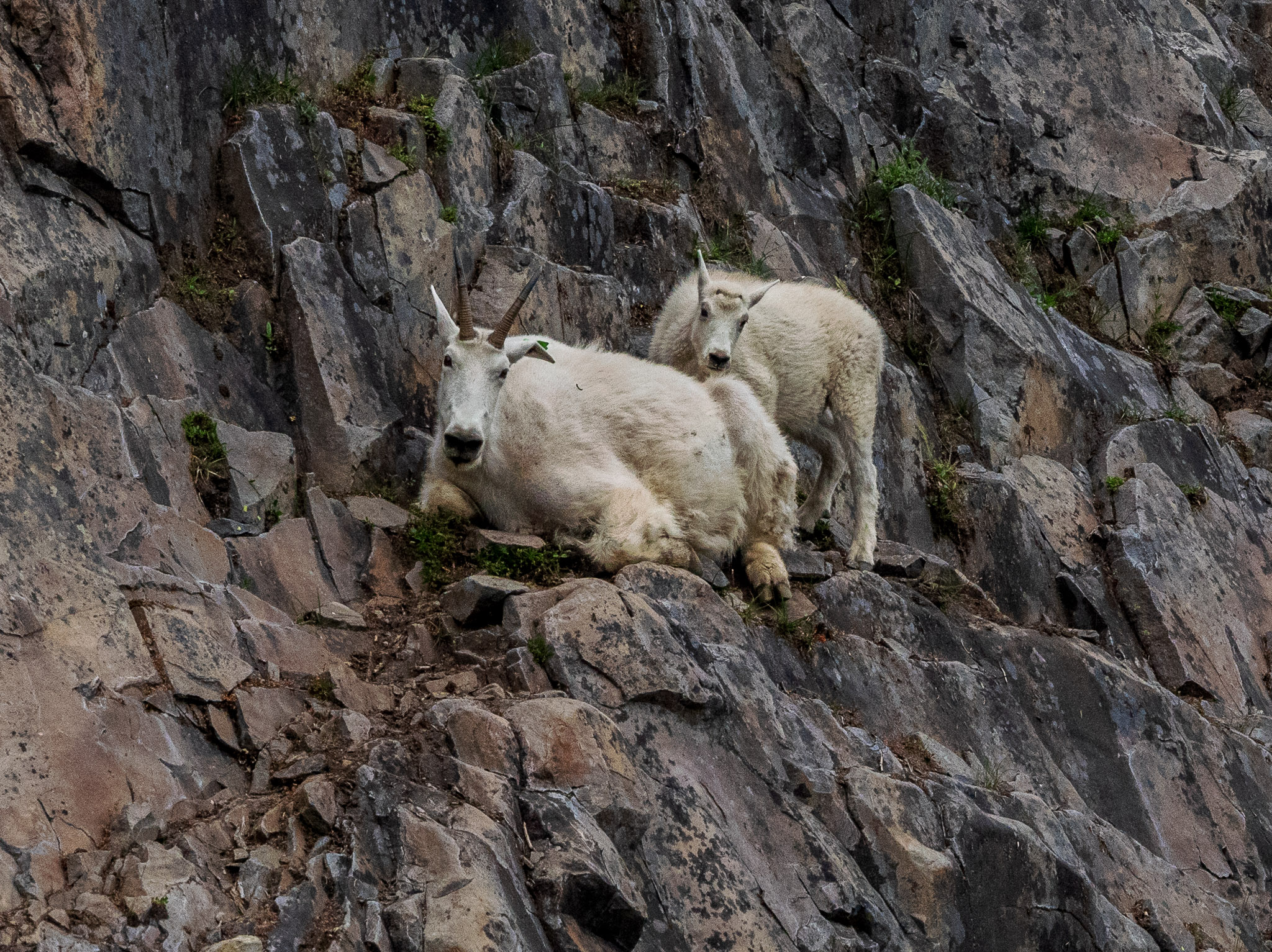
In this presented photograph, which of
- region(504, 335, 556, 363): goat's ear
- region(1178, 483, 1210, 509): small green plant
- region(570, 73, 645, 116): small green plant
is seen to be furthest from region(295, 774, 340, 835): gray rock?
region(1178, 483, 1210, 509): small green plant

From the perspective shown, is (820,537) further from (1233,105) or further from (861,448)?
(1233,105)

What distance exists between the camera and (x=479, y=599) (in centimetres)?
725

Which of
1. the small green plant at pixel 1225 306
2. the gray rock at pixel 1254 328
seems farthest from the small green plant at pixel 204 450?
the gray rock at pixel 1254 328

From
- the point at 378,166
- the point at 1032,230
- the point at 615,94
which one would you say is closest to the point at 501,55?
the point at 615,94

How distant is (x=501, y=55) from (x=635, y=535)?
6191 millimetres

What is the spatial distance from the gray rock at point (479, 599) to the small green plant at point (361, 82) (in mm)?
5089

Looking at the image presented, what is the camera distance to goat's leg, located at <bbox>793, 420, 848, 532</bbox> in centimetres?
1088

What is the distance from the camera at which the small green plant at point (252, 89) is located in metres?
9.34

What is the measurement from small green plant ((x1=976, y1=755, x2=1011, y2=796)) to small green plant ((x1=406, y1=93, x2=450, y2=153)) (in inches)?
251

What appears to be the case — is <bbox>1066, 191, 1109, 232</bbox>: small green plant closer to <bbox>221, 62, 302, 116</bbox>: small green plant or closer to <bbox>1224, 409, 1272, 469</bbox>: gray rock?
<bbox>1224, 409, 1272, 469</bbox>: gray rock

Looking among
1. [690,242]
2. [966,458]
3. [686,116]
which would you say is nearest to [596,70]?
[686,116]

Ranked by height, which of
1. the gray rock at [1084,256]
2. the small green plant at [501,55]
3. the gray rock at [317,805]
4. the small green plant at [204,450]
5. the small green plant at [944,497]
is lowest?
the small green plant at [944,497]

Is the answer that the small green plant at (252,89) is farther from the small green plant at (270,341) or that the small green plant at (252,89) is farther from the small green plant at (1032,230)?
the small green plant at (1032,230)

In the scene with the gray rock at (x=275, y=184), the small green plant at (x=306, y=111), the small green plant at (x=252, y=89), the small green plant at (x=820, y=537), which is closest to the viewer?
the gray rock at (x=275, y=184)
